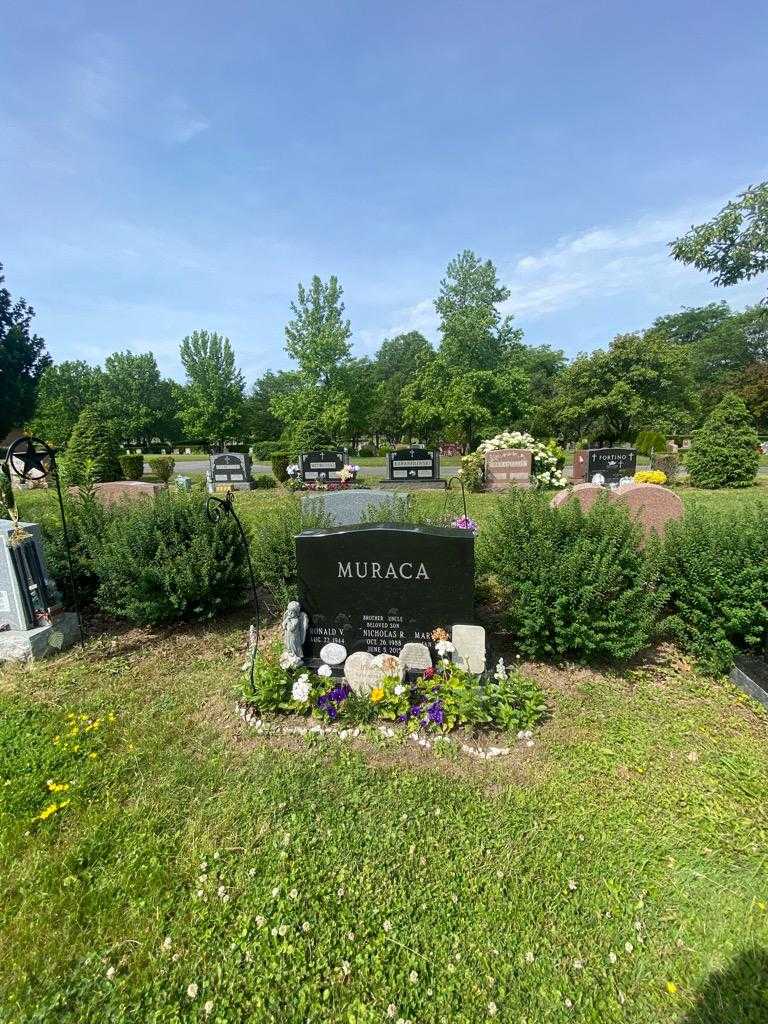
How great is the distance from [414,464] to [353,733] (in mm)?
12987

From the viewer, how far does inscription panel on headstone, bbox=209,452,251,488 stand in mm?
17594

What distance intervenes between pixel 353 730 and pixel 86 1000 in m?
1.82

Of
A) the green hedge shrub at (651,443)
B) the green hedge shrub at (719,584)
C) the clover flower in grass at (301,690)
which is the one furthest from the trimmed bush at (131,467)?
the green hedge shrub at (651,443)

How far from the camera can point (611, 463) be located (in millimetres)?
15969

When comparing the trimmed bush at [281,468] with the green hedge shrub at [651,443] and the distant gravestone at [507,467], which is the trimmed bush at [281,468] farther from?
the green hedge shrub at [651,443]

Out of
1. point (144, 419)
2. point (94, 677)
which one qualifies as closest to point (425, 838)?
point (94, 677)

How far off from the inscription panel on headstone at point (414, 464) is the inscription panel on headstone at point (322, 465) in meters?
2.17

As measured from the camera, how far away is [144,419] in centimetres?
4847

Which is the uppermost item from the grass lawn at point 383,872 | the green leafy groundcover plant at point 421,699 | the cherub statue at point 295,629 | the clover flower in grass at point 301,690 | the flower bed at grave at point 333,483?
the flower bed at grave at point 333,483

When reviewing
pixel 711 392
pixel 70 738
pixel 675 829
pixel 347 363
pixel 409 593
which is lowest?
pixel 675 829

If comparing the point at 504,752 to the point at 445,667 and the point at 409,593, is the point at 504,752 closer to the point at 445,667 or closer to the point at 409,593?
the point at 445,667

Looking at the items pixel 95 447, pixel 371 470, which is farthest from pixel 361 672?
pixel 371 470

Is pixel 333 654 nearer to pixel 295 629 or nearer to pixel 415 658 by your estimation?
pixel 295 629

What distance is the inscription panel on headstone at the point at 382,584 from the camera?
3613mm
